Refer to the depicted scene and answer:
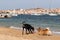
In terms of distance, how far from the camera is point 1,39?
14.4m

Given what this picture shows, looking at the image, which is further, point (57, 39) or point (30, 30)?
point (30, 30)

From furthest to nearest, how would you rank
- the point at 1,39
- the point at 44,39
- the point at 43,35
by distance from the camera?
1. the point at 43,35
2. the point at 44,39
3. the point at 1,39

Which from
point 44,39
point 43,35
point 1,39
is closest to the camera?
point 1,39

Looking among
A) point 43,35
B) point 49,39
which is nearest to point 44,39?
point 49,39

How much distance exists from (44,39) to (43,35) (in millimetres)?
3316

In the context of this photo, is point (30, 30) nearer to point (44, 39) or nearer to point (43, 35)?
point (43, 35)

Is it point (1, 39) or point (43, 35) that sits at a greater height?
point (1, 39)

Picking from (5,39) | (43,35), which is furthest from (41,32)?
(5,39)

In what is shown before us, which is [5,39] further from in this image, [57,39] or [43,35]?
[43,35]

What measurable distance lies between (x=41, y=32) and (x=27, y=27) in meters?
1.37

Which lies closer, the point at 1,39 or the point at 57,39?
the point at 1,39

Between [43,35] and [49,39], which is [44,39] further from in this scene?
[43,35]

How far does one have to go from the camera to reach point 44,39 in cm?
1747

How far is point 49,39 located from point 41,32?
3.54m
